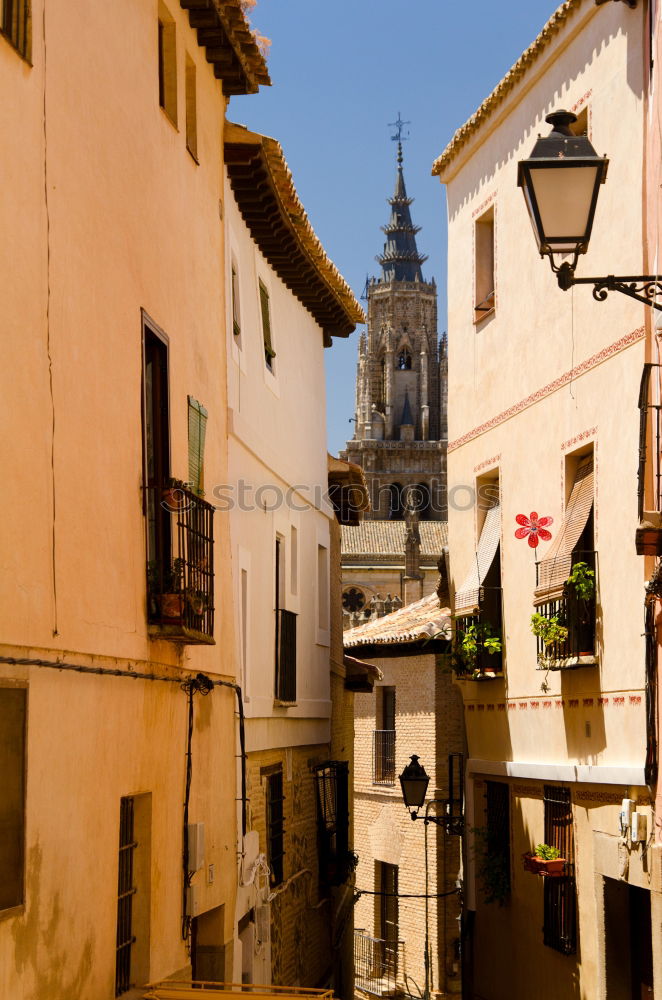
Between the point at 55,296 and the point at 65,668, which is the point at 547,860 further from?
the point at 55,296

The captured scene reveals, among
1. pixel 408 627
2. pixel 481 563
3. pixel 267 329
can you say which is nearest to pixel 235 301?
pixel 267 329

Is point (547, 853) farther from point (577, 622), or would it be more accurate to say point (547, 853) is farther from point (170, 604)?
point (170, 604)

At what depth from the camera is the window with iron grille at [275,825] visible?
14.3m

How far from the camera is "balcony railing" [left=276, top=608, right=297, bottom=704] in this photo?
14992 millimetres

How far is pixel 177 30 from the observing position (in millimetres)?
10930

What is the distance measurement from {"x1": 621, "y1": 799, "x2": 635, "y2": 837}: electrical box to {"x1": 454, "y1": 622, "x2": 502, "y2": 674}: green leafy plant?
135 inches

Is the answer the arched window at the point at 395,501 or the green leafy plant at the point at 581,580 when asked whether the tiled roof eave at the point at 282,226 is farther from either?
the arched window at the point at 395,501

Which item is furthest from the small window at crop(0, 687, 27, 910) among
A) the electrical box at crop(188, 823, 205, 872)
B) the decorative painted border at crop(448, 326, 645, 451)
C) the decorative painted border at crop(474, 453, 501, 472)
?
the decorative painted border at crop(474, 453, 501, 472)

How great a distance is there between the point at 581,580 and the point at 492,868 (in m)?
4.12

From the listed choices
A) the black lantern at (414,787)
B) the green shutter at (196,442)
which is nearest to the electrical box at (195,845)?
the green shutter at (196,442)

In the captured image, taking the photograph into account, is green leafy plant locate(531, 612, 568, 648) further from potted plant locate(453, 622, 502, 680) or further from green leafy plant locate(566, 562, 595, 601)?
potted plant locate(453, 622, 502, 680)

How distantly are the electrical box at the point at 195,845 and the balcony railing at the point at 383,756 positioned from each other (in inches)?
566

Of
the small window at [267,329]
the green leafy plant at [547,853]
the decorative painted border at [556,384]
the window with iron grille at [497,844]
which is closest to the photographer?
the decorative painted border at [556,384]

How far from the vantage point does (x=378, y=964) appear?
79.4 ft
